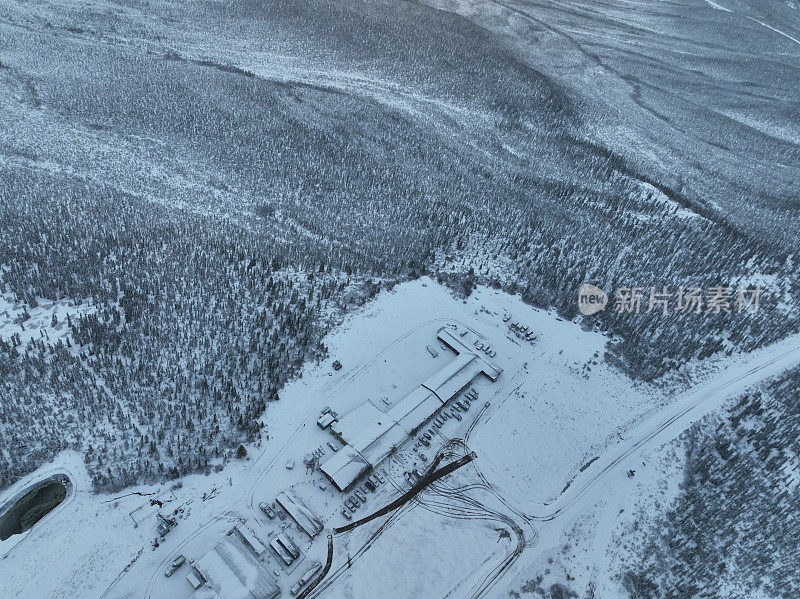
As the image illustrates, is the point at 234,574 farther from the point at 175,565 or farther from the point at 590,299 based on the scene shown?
the point at 590,299

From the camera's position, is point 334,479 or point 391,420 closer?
point 334,479

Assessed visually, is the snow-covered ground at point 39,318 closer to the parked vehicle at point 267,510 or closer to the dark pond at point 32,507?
the dark pond at point 32,507

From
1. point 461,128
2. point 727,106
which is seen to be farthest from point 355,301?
point 727,106

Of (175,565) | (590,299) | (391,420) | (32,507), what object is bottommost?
(32,507)

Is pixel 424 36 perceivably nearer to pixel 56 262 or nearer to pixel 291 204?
pixel 291 204

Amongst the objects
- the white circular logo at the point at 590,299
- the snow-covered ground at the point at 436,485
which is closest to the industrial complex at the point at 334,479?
the snow-covered ground at the point at 436,485

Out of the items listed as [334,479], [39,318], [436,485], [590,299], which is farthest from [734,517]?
[39,318]
